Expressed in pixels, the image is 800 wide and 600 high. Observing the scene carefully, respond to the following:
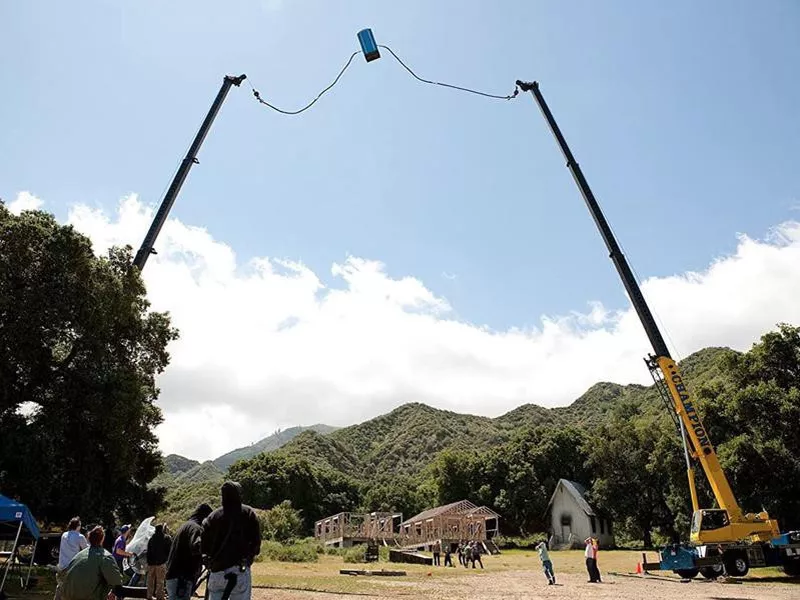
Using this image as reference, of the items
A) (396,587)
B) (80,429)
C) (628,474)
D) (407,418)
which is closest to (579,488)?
(628,474)

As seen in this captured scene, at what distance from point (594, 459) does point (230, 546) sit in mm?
51527

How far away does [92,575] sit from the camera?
6219 millimetres

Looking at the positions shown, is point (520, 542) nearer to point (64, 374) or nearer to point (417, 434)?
point (64, 374)

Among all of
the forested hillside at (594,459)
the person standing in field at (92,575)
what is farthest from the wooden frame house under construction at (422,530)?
the person standing in field at (92,575)

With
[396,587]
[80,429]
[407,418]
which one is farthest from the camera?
[407,418]

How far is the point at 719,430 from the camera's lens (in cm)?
3050

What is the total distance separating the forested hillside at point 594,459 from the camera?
27812mm

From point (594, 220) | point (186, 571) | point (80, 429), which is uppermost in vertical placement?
point (594, 220)

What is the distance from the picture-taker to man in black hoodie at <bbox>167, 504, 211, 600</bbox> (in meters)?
8.00

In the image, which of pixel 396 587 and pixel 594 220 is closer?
pixel 396 587

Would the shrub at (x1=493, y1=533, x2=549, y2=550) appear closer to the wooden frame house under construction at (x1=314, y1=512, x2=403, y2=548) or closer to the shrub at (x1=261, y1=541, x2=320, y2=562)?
the wooden frame house under construction at (x1=314, y1=512, x2=403, y2=548)

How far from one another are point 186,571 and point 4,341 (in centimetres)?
1761

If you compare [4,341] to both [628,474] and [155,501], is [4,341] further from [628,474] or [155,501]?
[628,474]

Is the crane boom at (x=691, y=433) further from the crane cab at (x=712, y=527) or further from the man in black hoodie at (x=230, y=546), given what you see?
the man in black hoodie at (x=230, y=546)
